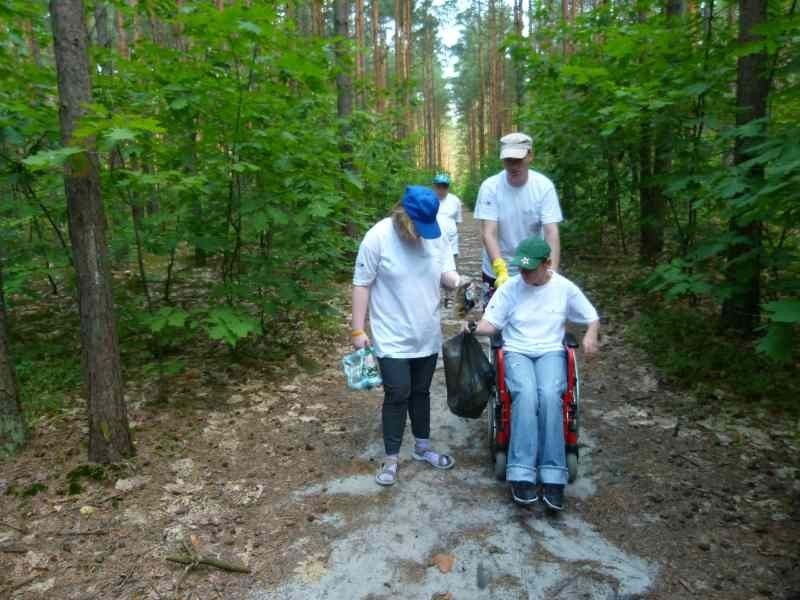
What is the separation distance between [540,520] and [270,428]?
230 centimetres

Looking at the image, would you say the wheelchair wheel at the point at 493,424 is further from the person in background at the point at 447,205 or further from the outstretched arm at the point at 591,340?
the person in background at the point at 447,205

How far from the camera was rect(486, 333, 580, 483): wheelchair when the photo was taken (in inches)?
137

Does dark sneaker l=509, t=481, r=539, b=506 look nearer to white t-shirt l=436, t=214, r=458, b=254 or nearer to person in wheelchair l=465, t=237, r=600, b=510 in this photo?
person in wheelchair l=465, t=237, r=600, b=510

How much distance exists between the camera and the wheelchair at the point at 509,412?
3486 mm

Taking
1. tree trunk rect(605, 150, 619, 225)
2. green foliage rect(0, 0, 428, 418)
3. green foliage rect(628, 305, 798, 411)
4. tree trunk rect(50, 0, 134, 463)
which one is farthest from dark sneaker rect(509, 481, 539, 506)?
tree trunk rect(605, 150, 619, 225)

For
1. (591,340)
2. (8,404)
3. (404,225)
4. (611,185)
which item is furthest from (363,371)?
(611,185)

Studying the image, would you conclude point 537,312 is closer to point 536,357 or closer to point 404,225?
point 536,357

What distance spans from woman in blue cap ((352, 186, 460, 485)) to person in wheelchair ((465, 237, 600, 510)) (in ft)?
1.28

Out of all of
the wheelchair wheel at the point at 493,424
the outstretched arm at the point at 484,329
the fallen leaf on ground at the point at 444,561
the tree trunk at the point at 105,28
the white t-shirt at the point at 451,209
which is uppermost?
the tree trunk at the point at 105,28

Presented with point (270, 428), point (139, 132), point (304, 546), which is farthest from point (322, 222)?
point (304, 546)

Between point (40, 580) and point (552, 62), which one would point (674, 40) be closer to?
point (552, 62)

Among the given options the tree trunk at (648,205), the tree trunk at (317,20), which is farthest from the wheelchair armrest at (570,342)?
the tree trunk at (317,20)

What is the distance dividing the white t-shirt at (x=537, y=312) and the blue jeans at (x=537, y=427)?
0.21 m

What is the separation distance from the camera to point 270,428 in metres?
4.56
